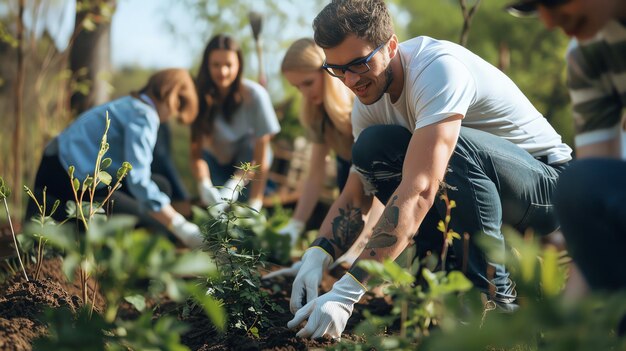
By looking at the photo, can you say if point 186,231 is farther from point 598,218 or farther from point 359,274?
point 598,218

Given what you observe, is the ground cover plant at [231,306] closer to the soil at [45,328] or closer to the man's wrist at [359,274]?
the soil at [45,328]

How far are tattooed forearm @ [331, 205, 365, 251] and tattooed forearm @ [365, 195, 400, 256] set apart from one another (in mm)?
581

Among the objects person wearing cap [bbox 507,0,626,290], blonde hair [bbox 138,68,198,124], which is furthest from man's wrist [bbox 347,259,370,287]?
blonde hair [bbox 138,68,198,124]

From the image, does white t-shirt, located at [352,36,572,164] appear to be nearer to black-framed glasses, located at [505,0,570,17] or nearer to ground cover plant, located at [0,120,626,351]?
ground cover plant, located at [0,120,626,351]

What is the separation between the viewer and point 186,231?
3.50m

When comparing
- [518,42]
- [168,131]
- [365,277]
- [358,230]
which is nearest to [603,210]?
[365,277]

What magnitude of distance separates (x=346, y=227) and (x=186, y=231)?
1079 mm

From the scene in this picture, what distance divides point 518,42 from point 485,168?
12670mm

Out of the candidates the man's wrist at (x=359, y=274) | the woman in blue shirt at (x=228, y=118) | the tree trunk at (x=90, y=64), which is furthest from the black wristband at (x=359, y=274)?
the tree trunk at (x=90, y=64)

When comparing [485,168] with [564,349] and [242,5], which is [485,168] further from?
[242,5]

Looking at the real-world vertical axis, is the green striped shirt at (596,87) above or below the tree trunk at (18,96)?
above

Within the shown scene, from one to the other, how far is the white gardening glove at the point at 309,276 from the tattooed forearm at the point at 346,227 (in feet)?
0.25

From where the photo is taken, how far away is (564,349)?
1070 millimetres

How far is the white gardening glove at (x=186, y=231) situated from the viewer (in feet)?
11.4
